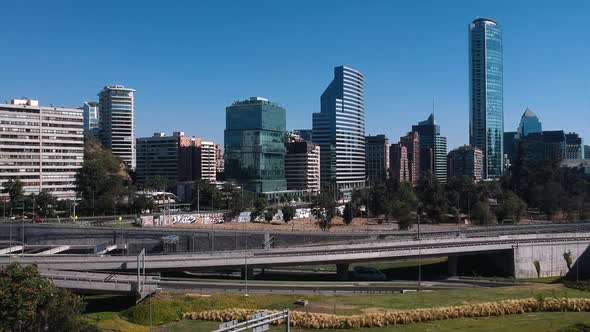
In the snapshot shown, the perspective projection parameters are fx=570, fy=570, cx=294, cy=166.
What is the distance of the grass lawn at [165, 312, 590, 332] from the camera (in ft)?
118

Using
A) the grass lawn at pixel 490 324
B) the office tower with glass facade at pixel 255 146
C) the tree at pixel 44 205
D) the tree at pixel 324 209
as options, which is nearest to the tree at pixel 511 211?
the tree at pixel 324 209

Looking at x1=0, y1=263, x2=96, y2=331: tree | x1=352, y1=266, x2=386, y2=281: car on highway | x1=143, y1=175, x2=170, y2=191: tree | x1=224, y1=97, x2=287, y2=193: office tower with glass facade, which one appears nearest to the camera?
x1=0, y1=263, x2=96, y2=331: tree

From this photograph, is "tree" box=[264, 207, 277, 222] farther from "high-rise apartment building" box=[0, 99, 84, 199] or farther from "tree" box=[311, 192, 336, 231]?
"high-rise apartment building" box=[0, 99, 84, 199]

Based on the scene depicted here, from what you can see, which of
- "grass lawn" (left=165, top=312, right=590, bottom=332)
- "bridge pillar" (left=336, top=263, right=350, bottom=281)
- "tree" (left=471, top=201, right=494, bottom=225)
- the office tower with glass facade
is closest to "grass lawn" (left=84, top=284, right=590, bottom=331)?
"grass lawn" (left=165, top=312, right=590, bottom=332)

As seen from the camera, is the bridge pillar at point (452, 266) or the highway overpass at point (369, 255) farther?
the bridge pillar at point (452, 266)

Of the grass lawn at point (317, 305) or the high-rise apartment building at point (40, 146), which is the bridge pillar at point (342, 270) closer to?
the grass lawn at point (317, 305)

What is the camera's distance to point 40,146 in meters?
144

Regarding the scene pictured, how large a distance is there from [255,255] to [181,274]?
8371 mm

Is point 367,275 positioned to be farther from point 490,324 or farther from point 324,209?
point 324,209

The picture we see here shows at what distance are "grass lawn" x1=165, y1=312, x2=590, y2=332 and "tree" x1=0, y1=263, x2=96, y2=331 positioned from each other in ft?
36.2

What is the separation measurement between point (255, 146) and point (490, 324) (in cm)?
14355

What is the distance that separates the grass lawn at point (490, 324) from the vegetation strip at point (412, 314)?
0.64m

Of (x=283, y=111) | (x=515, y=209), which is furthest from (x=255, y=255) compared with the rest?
(x=283, y=111)

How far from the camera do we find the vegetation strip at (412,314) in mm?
37125
